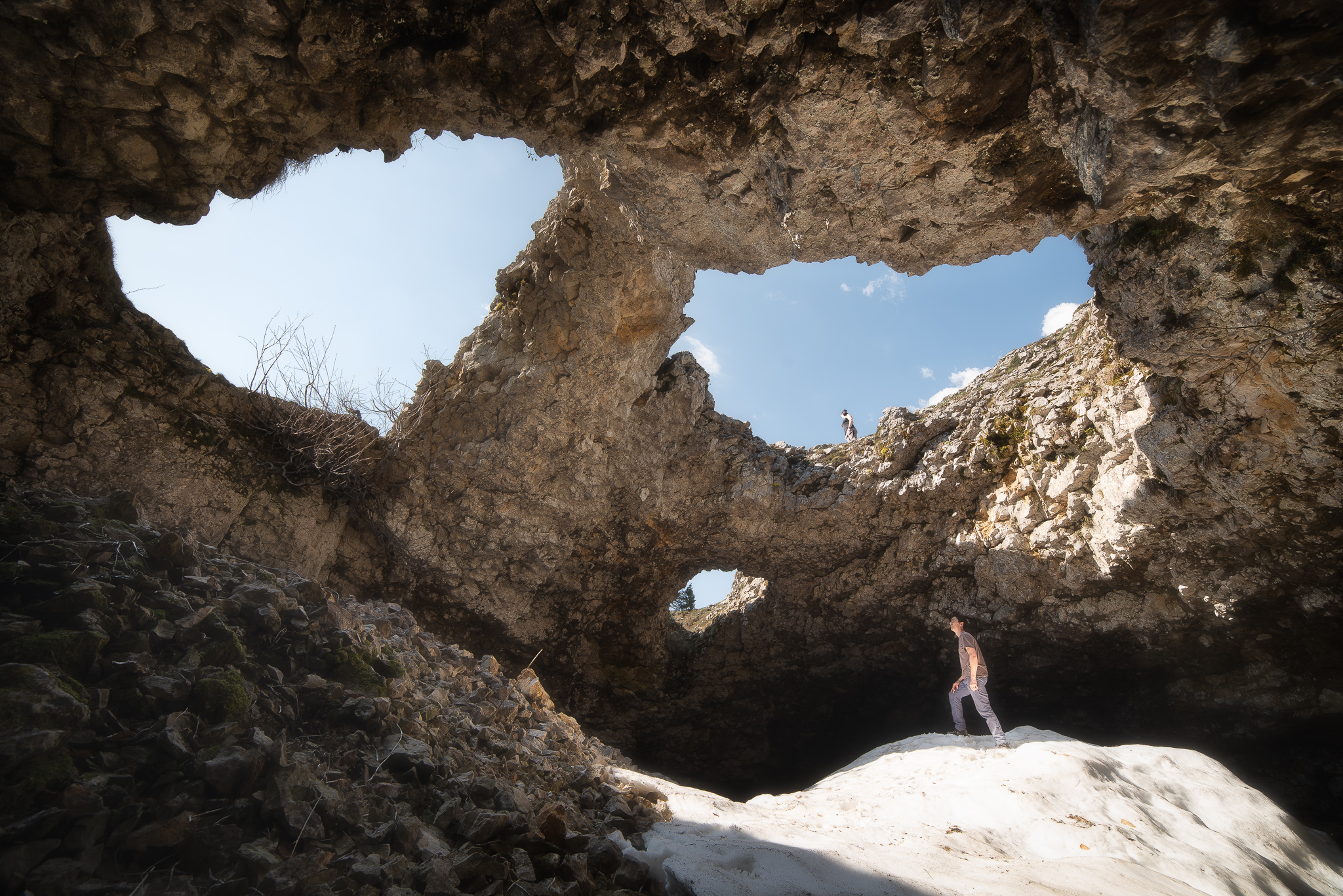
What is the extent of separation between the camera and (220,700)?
2.87 meters

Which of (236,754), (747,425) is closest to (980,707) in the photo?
(747,425)

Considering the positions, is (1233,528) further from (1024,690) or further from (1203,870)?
(1024,690)

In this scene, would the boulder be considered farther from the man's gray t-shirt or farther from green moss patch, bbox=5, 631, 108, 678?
the man's gray t-shirt

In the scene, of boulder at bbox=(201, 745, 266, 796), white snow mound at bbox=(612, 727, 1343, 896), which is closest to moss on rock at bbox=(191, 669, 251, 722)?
boulder at bbox=(201, 745, 266, 796)

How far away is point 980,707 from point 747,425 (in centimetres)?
434

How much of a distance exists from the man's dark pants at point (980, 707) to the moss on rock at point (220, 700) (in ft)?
19.9

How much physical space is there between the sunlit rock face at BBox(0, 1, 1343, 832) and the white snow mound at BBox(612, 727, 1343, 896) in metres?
1.89

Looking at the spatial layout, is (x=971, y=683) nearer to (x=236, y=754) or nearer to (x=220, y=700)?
(x=236, y=754)

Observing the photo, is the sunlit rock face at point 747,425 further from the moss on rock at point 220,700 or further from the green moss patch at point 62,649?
the moss on rock at point 220,700

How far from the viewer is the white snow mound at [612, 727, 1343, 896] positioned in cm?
315

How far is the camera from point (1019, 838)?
389cm

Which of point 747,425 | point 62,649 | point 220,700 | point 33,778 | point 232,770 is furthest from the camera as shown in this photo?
point 747,425

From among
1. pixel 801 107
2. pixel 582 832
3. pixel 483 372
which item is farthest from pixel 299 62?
pixel 582 832

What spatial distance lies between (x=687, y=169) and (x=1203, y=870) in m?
5.41
